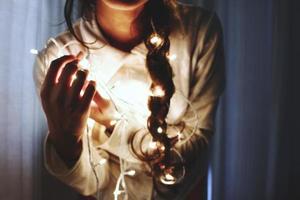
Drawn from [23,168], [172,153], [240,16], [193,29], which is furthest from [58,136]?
[240,16]

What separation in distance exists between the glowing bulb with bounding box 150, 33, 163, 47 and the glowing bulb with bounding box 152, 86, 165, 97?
0.13m

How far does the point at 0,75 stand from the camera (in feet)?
4.27

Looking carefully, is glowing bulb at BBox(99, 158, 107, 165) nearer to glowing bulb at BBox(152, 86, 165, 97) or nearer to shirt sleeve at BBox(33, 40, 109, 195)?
shirt sleeve at BBox(33, 40, 109, 195)

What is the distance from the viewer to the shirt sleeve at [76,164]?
1.34 m

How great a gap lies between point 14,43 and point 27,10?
0.10m

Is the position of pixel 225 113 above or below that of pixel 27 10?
below

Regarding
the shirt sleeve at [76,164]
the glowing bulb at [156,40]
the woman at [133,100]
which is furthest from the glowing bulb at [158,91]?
the shirt sleeve at [76,164]

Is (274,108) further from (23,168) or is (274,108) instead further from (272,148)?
(23,168)

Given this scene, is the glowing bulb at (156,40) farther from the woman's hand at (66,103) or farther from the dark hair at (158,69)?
the woman's hand at (66,103)

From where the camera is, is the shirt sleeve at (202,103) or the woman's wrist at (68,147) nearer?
the woman's wrist at (68,147)

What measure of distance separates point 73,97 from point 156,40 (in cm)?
32

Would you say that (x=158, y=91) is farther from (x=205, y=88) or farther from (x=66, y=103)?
(x=66, y=103)

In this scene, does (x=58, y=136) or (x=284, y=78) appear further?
(x=284, y=78)

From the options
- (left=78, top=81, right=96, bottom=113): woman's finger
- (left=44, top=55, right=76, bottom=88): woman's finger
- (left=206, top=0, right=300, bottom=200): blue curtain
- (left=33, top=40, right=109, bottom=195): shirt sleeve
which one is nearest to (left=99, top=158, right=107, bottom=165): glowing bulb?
(left=33, top=40, right=109, bottom=195): shirt sleeve
